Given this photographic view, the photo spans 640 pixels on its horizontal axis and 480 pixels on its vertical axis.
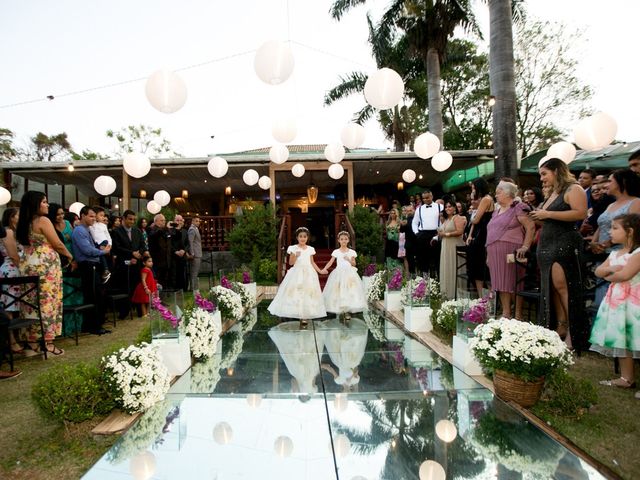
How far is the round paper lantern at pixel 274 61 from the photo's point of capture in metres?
5.94

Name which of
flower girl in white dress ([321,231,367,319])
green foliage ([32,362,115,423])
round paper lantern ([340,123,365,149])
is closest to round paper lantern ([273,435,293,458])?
green foliage ([32,362,115,423])

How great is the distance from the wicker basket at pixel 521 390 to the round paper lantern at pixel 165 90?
5.71 metres

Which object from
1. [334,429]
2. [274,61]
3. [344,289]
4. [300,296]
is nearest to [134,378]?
[334,429]

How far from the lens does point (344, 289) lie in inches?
303

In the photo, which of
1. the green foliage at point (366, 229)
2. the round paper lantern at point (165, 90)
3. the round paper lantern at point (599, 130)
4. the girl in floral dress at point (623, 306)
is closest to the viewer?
the girl in floral dress at point (623, 306)

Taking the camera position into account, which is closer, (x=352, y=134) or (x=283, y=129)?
(x=283, y=129)

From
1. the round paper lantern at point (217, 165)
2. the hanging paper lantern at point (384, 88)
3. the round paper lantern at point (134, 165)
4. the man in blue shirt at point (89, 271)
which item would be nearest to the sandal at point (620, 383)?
the hanging paper lantern at point (384, 88)

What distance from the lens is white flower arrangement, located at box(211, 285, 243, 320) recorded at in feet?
22.3

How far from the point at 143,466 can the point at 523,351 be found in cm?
282

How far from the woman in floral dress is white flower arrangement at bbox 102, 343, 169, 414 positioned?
2.66 meters

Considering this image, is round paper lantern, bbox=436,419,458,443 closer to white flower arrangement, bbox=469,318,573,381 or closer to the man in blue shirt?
white flower arrangement, bbox=469,318,573,381

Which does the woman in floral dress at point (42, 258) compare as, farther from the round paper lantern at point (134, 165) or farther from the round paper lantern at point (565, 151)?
the round paper lantern at point (565, 151)

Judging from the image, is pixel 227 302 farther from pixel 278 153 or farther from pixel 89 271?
pixel 278 153

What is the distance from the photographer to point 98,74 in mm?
42344
